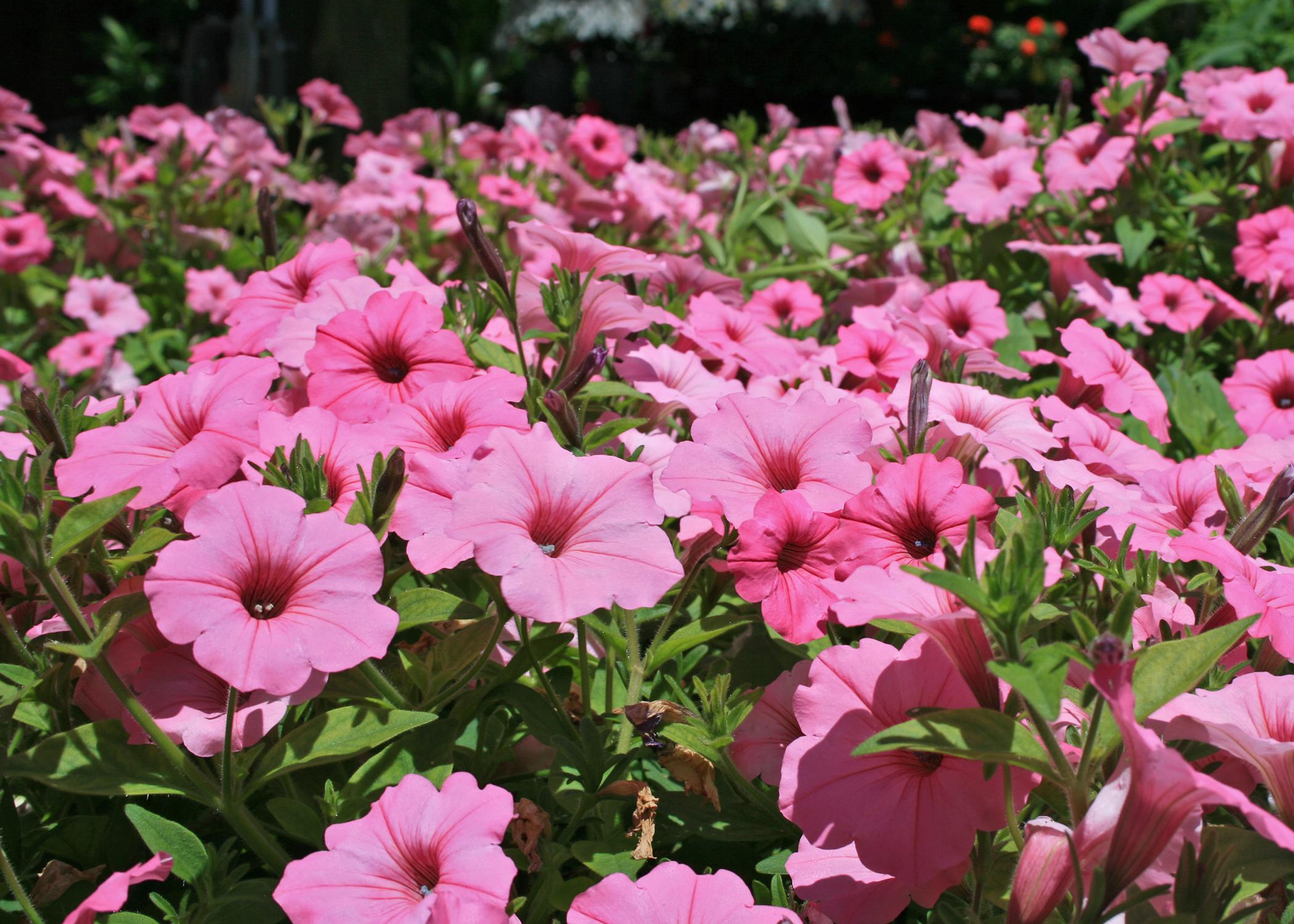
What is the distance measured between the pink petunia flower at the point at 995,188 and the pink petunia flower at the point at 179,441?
1.43m

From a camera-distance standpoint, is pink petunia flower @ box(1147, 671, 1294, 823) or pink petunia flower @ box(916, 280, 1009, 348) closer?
pink petunia flower @ box(1147, 671, 1294, 823)

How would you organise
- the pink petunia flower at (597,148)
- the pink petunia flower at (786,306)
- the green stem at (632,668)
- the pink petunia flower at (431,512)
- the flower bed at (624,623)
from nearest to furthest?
1. the flower bed at (624,623)
2. the pink petunia flower at (431,512)
3. the green stem at (632,668)
4. the pink petunia flower at (786,306)
5. the pink petunia flower at (597,148)

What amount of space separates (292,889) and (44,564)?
304mm

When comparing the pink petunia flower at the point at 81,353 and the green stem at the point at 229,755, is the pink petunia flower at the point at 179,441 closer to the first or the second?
the green stem at the point at 229,755

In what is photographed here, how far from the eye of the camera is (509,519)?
32.9 inches

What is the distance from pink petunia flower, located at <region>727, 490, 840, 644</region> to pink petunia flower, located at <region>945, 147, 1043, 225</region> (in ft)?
4.06

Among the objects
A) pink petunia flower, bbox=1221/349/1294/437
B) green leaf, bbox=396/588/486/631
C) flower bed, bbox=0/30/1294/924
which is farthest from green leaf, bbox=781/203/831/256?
green leaf, bbox=396/588/486/631

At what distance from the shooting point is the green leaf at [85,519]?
0.75 m

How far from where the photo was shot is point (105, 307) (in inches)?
92.9

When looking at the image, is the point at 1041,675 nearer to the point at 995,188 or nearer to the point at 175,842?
the point at 175,842

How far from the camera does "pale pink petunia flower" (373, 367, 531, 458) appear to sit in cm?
97

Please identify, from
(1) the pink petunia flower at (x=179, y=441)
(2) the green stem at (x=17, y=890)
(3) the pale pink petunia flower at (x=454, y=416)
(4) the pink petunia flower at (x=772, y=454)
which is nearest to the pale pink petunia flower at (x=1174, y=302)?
(4) the pink petunia flower at (x=772, y=454)

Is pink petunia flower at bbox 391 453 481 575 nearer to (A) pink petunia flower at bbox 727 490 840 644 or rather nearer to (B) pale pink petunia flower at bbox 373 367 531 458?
(B) pale pink petunia flower at bbox 373 367 531 458

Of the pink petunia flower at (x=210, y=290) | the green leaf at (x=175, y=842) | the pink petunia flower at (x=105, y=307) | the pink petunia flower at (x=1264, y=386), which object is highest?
the pink petunia flower at (x=1264, y=386)
